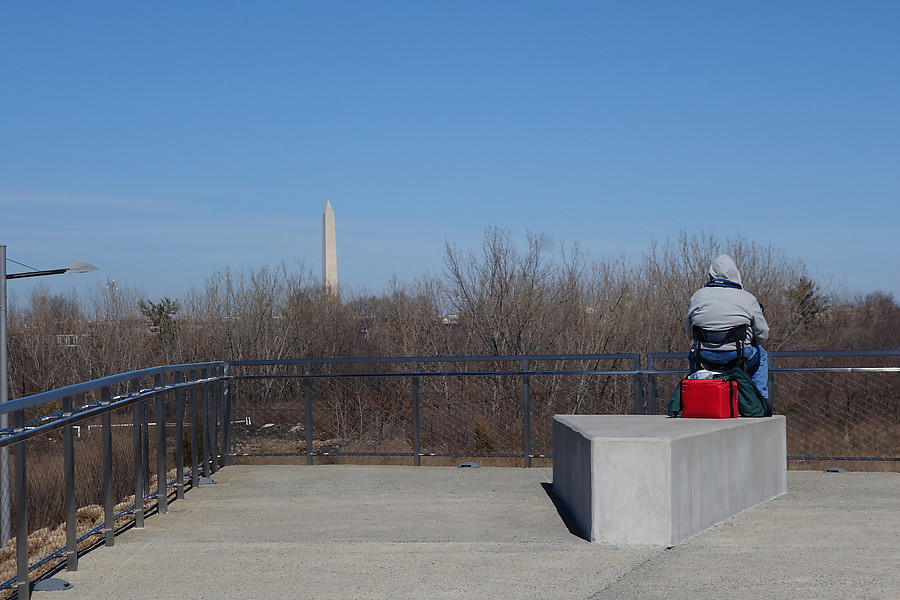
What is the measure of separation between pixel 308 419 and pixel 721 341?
478cm

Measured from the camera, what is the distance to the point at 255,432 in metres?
11.2

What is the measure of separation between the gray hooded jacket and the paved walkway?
55.2 inches

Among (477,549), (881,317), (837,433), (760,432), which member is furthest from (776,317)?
(477,549)

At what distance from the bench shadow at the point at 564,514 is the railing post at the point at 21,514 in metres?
3.40

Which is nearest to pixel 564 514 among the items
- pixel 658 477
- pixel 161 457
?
pixel 658 477

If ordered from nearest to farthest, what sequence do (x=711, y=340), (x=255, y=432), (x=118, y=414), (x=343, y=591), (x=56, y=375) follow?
(x=343, y=591), (x=118, y=414), (x=711, y=340), (x=255, y=432), (x=56, y=375)

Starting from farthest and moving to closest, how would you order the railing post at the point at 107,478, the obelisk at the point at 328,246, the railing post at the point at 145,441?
the obelisk at the point at 328,246 < the railing post at the point at 145,441 < the railing post at the point at 107,478

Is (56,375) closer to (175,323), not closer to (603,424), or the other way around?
(175,323)

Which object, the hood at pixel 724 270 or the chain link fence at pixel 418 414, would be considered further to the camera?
the chain link fence at pixel 418 414

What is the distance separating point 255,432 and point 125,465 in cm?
416

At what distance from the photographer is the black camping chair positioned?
343 inches

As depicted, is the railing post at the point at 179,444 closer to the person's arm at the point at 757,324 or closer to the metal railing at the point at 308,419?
the metal railing at the point at 308,419

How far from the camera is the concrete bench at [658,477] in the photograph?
6.43 meters

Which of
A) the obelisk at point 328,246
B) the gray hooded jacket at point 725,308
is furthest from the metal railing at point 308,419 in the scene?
the obelisk at point 328,246
